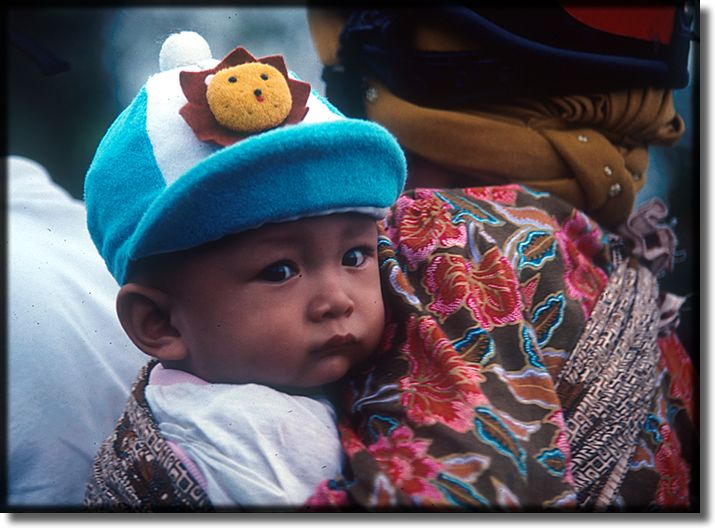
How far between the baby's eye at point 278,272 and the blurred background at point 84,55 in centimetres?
41

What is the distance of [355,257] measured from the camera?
1.30 meters

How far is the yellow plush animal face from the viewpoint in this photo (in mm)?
1226

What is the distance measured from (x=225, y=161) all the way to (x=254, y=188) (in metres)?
0.05

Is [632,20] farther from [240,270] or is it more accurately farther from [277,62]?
[240,270]

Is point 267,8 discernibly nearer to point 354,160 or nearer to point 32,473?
point 354,160

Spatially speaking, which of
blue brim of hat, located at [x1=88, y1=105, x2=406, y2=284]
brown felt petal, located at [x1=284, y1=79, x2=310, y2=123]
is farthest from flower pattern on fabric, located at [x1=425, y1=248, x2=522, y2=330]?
brown felt petal, located at [x1=284, y1=79, x2=310, y2=123]

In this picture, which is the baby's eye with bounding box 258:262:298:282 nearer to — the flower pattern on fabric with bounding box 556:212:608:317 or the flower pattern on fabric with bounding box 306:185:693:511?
the flower pattern on fabric with bounding box 306:185:693:511

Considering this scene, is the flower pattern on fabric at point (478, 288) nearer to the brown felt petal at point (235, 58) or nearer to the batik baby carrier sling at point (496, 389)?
the batik baby carrier sling at point (496, 389)

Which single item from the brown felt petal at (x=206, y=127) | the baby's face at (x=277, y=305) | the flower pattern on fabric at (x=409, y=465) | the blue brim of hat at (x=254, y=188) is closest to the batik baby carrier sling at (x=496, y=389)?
the flower pattern on fabric at (x=409, y=465)

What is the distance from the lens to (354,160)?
4.06 ft

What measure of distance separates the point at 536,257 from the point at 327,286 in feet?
1.37

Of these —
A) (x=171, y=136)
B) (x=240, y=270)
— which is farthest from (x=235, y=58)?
(x=240, y=270)

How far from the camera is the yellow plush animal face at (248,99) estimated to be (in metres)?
1.23

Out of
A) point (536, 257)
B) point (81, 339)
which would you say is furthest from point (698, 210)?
point (81, 339)
